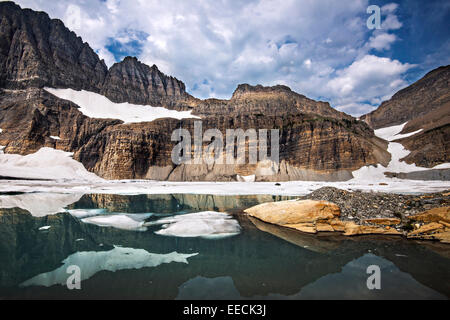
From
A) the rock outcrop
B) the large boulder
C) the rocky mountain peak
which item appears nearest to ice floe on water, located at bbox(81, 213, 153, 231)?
the large boulder

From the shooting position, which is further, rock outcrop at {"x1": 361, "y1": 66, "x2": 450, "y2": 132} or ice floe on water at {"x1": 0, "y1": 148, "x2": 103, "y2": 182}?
rock outcrop at {"x1": 361, "y1": 66, "x2": 450, "y2": 132}

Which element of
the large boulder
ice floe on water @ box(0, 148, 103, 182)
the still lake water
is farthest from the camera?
ice floe on water @ box(0, 148, 103, 182)

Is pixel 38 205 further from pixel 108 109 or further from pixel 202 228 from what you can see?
pixel 108 109

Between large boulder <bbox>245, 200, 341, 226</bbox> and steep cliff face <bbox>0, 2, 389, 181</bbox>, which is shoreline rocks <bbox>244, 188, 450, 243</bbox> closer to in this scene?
large boulder <bbox>245, 200, 341, 226</bbox>

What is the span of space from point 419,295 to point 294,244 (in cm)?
390

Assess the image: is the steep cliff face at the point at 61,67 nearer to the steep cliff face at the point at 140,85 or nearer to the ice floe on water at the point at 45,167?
the steep cliff face at the point at 140,85

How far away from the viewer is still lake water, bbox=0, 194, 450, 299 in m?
4.65

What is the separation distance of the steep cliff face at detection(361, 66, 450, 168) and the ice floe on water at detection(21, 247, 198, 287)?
66974 mm

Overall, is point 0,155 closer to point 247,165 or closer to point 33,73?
point 33,73

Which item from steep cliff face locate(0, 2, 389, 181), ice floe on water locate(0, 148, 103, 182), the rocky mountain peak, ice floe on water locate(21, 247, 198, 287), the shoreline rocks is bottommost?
ice floe on water locate(21, 247, 198, 287)

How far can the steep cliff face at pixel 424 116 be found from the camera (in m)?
52.1

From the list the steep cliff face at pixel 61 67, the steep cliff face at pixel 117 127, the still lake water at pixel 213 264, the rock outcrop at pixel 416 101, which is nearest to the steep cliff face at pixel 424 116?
the rock outcrop at pixel 416 101

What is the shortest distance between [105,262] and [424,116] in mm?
119358

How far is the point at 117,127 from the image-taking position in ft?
236
